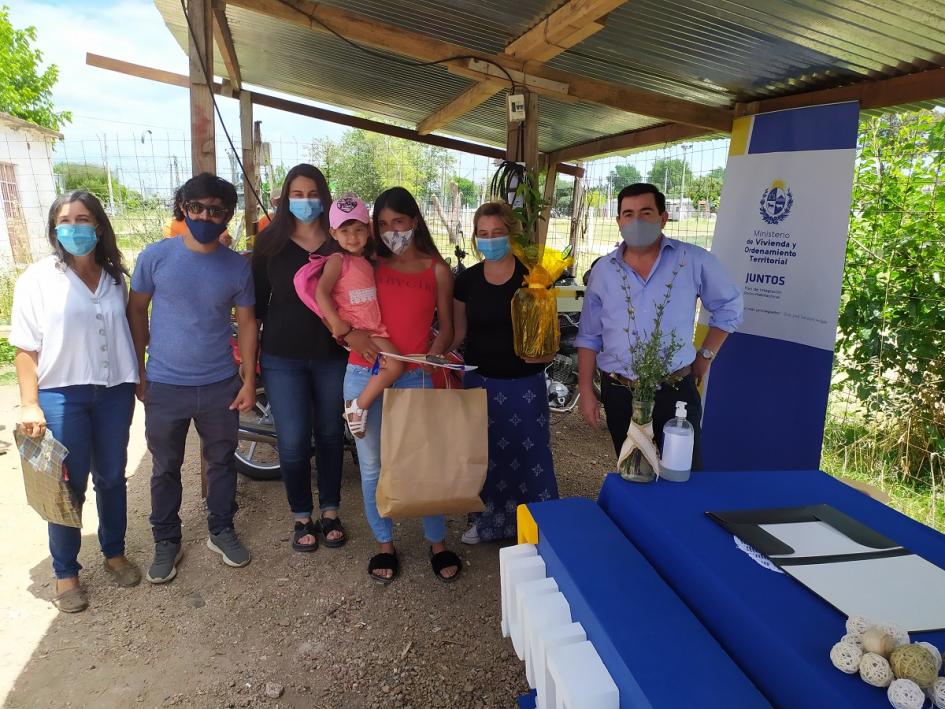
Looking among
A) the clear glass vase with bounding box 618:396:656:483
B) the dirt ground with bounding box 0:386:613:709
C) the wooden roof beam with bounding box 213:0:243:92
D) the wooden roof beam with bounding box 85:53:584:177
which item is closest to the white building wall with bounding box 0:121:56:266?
the wooden roof beam with bounding box 85:53:584:177

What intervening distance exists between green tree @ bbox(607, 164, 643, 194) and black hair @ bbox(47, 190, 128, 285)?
599 centimetres

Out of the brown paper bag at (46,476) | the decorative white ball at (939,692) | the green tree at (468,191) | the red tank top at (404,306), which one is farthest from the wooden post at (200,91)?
the green tree at (468,191)

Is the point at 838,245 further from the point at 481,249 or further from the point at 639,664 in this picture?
the point at 639,664

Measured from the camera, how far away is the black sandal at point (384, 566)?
2.46 m

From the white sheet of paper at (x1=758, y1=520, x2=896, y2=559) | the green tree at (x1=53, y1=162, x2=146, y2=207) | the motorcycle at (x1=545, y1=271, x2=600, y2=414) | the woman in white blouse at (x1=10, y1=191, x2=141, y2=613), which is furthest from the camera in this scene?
the green tree at (x1=53, y1=162, x2=146, y2=207)

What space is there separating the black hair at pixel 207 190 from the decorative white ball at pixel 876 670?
2.31m

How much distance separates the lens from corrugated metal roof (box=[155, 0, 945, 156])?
2479 millimetres

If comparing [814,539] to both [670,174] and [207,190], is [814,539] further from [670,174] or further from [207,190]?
[670,174]

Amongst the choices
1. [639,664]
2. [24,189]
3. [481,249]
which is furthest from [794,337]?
[24,189]

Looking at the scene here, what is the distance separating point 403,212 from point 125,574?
190 cm

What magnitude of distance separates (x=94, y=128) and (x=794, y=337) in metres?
7.80

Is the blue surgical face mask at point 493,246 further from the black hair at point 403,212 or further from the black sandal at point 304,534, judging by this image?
the black sandal at point 304,534

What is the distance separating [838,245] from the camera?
10.1 feet

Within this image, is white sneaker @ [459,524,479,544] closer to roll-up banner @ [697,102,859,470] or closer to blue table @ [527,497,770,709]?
blue table @ [527,497,770,709]
